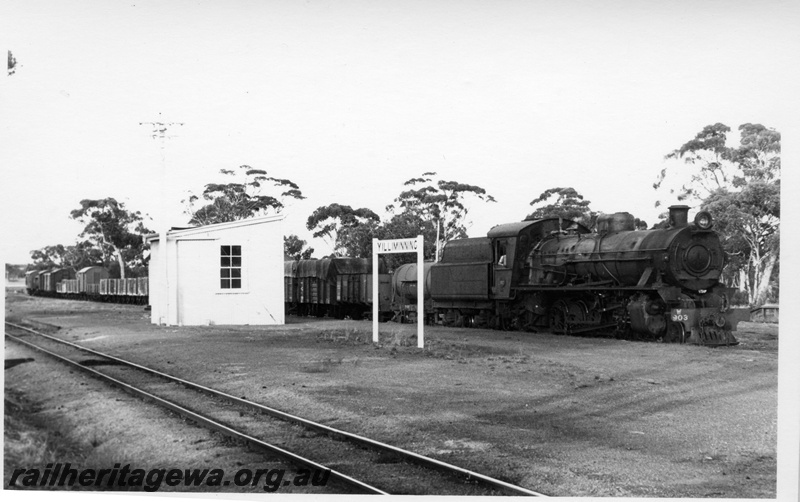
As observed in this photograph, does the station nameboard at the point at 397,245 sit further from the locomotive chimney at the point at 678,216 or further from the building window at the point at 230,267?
the building window at the point at 230,267

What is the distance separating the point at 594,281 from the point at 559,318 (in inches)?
60.4

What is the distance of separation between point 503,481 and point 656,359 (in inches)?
310

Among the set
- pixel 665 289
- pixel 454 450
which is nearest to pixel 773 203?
pixel 665 289

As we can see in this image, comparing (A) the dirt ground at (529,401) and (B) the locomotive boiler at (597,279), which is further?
(B) the locomotive boiler at (597,279)

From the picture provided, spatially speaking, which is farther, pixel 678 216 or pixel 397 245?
pixel 678 216

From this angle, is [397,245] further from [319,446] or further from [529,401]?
[319,446]

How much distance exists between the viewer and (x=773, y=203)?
26.5 m

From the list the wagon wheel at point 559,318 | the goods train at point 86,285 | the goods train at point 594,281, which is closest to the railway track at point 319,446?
the goods train at point 594,281

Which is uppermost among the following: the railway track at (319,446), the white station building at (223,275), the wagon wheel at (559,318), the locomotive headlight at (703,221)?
the locomotive headlight at (703,221)

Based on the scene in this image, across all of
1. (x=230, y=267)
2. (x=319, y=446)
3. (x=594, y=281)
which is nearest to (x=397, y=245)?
(x=594, y=281)

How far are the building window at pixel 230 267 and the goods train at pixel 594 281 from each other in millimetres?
5880

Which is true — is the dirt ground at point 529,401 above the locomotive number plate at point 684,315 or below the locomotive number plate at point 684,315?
below

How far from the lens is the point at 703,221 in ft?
54.2

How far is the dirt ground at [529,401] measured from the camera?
712 centimetres
